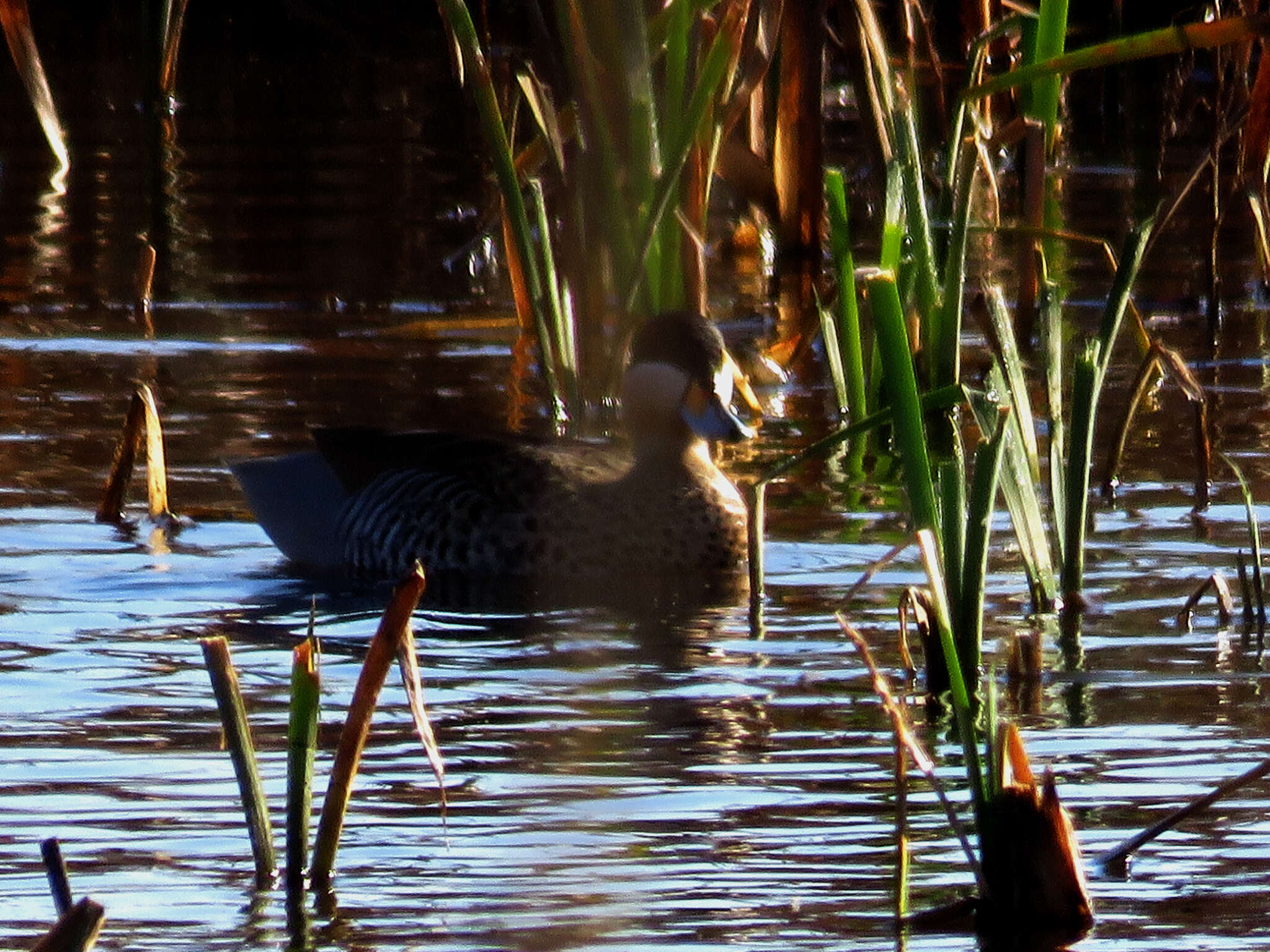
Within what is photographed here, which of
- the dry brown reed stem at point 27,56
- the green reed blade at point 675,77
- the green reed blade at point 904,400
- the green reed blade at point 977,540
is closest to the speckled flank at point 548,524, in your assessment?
the green reed blade at point 675,77

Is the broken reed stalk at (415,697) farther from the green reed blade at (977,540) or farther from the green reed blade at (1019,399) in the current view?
the green reed blade at (1019,399)

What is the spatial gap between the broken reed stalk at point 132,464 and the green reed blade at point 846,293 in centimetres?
194

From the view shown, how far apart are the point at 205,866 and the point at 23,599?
2.57 m

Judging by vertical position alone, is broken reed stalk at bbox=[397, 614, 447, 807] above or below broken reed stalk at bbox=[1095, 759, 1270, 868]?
above

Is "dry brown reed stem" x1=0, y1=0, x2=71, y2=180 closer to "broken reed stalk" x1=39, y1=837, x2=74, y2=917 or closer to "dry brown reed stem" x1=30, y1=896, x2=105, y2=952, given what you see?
"broken reed stalk" x1=39, y1=837, x2=74, y2=917

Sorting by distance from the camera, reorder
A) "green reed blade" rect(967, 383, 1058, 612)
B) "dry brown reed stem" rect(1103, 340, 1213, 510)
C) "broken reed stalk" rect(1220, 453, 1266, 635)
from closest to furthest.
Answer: "green reed blade" rect(967, 383, 1058, 612), "broken reed stalk" rect(1220, 453, 1266, 635), "dry brown reed stem" rect(1103, 340, 1213, 510)

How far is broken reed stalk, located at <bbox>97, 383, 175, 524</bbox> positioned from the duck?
0.25 metres

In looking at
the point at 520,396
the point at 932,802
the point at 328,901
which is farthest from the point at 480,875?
the point at 520,396

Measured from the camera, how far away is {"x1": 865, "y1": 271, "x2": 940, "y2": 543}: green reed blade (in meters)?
4.54

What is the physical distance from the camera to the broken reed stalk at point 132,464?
23.6ft

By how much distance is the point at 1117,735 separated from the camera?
5.07 m

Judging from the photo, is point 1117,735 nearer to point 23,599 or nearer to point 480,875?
point 480,875

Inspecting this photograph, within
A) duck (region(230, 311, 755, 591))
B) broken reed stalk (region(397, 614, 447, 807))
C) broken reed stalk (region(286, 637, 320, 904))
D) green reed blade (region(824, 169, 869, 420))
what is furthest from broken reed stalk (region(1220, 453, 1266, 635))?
broken reed stalk (region(286, 637, 320, 904))

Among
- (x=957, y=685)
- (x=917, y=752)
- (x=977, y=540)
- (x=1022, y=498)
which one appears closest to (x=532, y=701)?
(x=1022, y=498)
